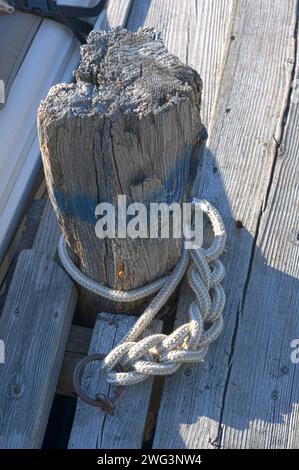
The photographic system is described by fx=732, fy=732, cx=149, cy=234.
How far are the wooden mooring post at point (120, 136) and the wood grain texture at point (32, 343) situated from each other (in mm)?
258

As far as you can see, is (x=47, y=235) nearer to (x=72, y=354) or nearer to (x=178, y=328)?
(x=72, y=354)

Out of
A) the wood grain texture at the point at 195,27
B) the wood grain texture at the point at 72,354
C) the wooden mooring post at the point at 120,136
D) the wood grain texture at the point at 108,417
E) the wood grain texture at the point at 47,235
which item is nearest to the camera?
the wooden mooring post at the point at 120,136

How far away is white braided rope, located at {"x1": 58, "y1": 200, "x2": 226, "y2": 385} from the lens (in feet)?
6.70

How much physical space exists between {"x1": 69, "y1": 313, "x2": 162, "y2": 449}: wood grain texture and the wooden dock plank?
239mm

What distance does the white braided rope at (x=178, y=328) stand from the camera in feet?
6.70

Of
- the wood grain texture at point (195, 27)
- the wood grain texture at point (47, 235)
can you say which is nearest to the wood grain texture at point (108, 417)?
the wood grain texture at point (47, 235)

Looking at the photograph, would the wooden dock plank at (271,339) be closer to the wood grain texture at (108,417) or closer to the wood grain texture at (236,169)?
the wood grain texture at (236,169)

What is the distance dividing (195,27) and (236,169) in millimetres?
794

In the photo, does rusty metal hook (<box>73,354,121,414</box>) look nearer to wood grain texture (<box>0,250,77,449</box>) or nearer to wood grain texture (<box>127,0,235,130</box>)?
wood grain texture (<box>0,250,77,449</box>)

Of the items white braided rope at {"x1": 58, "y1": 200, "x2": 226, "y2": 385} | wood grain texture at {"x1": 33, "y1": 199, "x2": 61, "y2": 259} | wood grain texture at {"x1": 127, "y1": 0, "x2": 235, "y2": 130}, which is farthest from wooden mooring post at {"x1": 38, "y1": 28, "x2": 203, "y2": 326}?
wood grain texture at {"x1": 127, "y1": 0, "x2": 235, "y2": 130}

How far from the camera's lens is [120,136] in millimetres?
1732

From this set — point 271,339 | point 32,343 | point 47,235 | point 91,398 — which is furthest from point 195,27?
point 91,398

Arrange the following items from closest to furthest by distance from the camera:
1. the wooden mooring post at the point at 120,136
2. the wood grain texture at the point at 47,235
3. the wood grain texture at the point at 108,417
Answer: the wooden mooring post at the point at 120,136
the wood grain texture at the point at 108,417
the wood grain texture at the point at 47,235

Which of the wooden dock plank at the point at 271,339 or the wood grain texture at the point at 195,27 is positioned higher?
the wood grain texture at the point at 195,27
